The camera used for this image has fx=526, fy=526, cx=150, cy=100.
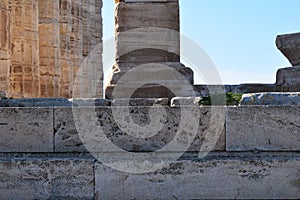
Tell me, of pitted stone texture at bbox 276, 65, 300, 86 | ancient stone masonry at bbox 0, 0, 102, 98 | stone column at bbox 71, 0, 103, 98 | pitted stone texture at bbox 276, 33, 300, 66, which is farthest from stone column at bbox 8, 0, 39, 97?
pitted stone texture at bbox 276, 65, 300, 86

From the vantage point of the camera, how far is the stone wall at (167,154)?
4.22 m

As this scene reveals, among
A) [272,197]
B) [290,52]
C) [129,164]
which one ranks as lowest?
[272,197]

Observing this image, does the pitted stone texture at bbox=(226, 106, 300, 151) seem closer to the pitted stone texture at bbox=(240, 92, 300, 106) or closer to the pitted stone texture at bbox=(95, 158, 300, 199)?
the pitted stone texture at bbox=(95, 158, 300, 199)

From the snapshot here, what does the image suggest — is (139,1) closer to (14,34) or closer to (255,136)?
(255,136)

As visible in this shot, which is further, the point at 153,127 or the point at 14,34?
the point at 14,34

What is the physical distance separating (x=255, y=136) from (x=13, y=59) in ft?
38.1

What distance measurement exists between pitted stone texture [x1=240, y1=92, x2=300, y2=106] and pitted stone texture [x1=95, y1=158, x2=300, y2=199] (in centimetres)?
70

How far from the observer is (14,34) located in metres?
15.0

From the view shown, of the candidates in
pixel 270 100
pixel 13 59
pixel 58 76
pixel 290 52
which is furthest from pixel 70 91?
pixel 270 100

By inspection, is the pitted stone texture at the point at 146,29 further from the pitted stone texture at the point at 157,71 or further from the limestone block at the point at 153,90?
the limestone block at the point at 153,90

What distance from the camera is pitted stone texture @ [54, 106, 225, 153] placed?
4.35m

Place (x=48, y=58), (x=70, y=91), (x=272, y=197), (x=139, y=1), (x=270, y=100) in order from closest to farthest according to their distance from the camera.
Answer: (x=272, y=197), (x=270, y=100), (x=139, y=1), (x=48, y=58), (x=70, y=91)

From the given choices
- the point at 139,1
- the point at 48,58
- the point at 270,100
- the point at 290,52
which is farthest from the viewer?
the point at 48,58

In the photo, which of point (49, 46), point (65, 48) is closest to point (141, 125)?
point (49, 46)
